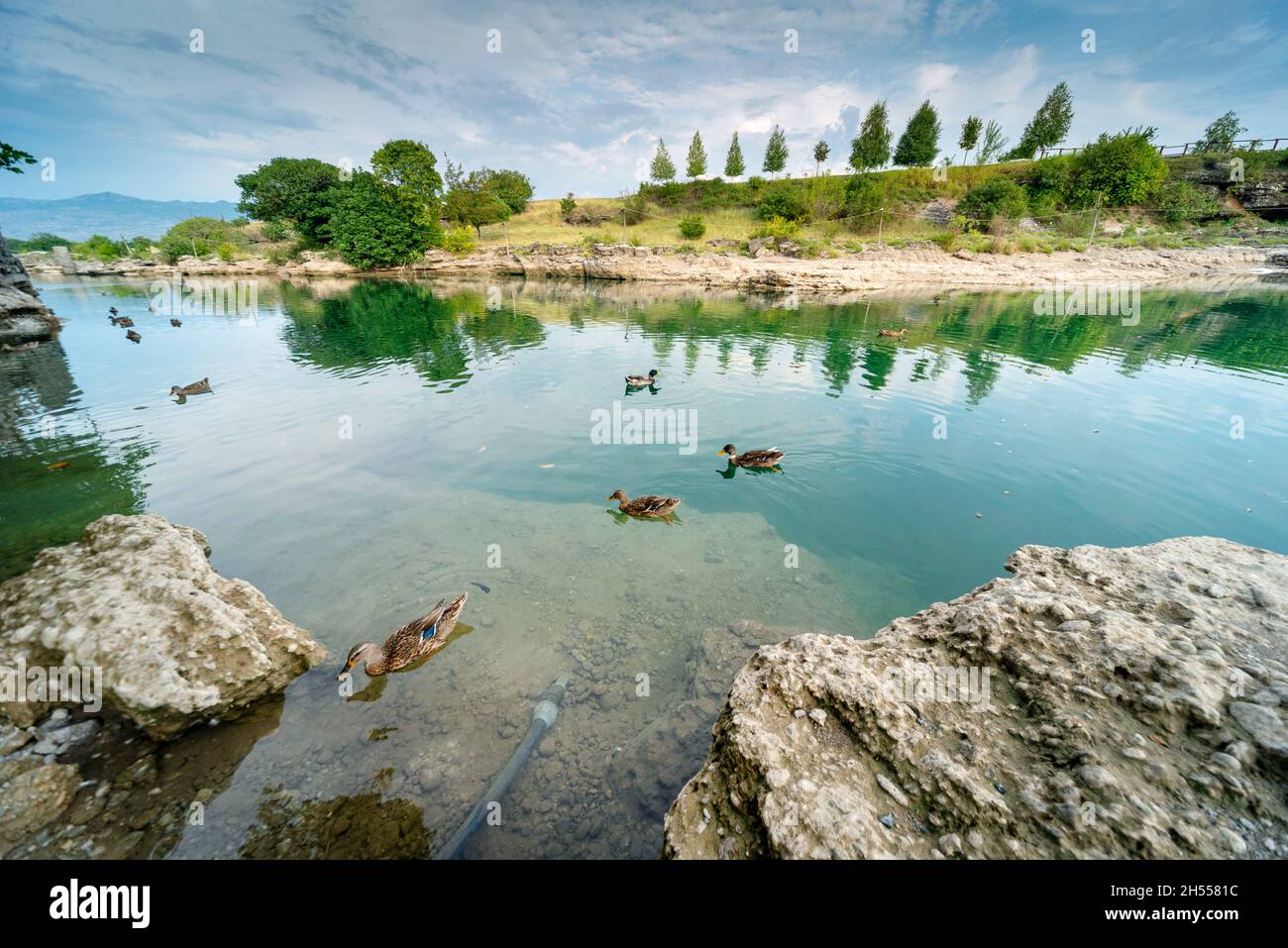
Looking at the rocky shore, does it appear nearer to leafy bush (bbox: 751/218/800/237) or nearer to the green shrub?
leafy bush (bbox: 751/218/800/237)

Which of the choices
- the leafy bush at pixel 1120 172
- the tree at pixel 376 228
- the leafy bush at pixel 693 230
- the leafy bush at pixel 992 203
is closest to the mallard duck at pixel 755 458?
the leafy bush at pixel 693 230

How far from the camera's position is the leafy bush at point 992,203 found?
62219 mm

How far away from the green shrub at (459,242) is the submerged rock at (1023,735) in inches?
3055

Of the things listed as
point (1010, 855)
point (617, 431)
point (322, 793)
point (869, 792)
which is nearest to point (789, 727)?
point (869, 792)

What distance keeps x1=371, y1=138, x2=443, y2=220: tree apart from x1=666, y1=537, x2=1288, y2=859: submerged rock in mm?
76757

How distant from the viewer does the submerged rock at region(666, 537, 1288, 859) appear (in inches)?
110

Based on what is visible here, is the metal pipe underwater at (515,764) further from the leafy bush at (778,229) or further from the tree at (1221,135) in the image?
the tree at (1221,135)

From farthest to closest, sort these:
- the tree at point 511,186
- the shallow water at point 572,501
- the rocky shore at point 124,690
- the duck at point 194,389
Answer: the tree at point 511,186
the duck at point 194,389
the shallow water at point 572,501
the rocky shore at point 124,690

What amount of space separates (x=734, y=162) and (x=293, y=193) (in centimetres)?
7658

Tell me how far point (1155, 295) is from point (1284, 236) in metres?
44.1

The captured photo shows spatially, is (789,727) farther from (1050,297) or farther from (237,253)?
(237,253)

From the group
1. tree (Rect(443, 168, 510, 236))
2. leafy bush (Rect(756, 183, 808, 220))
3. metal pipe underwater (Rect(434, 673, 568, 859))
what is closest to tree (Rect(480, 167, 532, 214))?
tree (Rect(443, 168, 510, 236))

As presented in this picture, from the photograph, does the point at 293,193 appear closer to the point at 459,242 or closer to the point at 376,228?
the point at 376,228

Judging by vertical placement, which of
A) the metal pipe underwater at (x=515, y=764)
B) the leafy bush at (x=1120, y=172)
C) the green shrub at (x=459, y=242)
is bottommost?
the metal pipe underwater at (x=515, y=764)
